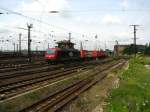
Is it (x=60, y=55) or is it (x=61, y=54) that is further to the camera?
(x=61, y=54)

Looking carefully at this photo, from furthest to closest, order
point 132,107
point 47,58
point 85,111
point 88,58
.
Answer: point 88,58, point 47,58, point 85,111, point 132,107

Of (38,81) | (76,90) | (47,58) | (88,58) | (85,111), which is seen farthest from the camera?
(88,58)

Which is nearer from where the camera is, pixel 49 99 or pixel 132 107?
pixel 132 107

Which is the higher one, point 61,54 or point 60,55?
point 61,54

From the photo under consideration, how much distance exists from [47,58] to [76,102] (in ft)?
113

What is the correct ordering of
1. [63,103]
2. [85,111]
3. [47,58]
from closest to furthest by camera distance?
[85,111], [63,103], [47,58]

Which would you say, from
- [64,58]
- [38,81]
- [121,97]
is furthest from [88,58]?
[121,97]

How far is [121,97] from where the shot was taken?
17875mm

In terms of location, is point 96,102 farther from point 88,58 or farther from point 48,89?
point 88,58

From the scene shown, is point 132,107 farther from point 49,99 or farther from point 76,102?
point 49,99

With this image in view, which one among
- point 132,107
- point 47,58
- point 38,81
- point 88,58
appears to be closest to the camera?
point 132,107

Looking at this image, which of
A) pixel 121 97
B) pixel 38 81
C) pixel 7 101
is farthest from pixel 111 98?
pixel 38 81

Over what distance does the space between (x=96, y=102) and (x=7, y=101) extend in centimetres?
467

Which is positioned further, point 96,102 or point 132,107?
point 96,102
